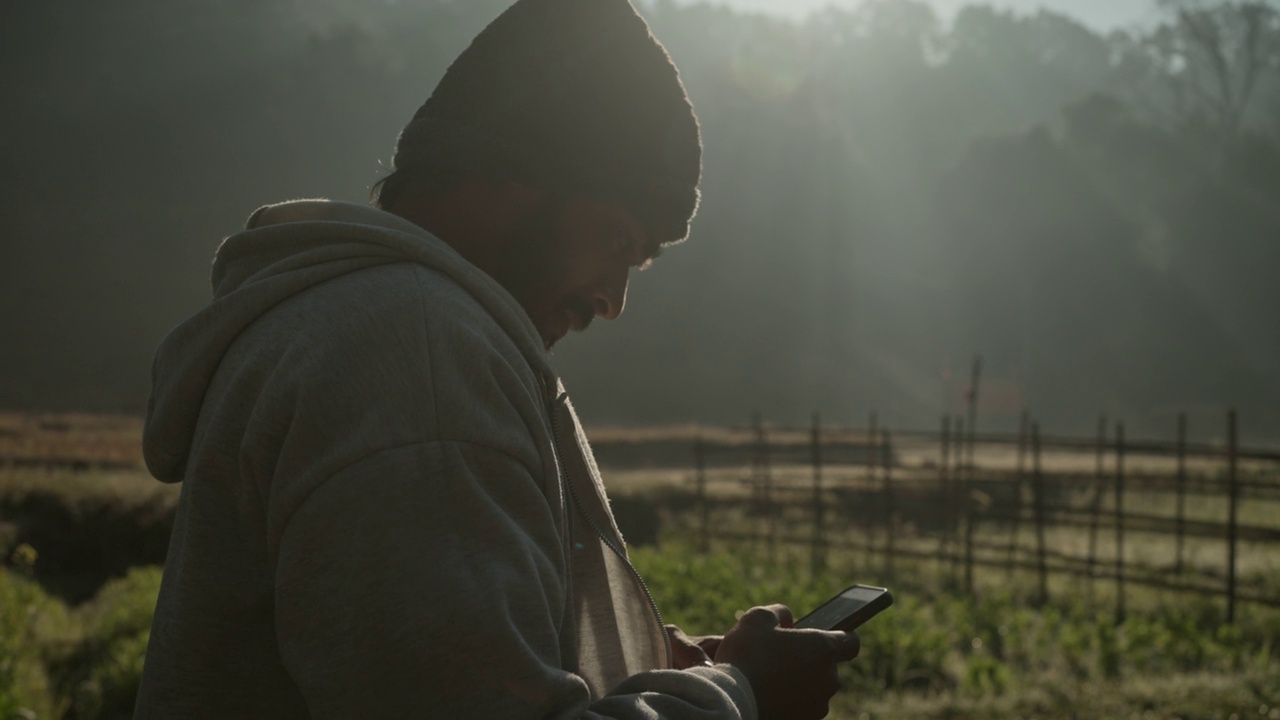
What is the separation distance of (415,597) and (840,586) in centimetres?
1076

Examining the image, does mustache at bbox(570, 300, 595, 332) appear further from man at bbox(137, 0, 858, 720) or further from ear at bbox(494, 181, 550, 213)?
ear at bbox(494, 181, 550, 213)

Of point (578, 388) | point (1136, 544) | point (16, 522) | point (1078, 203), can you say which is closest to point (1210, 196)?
point (1078, 203)

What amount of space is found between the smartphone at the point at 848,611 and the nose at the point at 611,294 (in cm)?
58

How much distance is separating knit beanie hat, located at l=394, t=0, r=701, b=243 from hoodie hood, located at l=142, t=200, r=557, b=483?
6.5 inches

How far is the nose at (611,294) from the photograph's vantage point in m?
1.55

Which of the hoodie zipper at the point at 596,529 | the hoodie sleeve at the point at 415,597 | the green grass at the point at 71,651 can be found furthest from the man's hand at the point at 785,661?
the green grass at the point at 71,651

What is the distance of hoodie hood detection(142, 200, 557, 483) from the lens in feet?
4.16

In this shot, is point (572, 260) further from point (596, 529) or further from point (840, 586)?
point (840, 586)

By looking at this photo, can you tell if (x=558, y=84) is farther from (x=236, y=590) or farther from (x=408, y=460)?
(x=236, y=590)

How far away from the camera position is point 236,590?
4.10 feet

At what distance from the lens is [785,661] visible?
4.74ft

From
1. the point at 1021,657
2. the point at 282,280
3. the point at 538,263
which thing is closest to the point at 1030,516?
the point at 1021,657

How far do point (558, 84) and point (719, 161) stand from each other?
5139cm

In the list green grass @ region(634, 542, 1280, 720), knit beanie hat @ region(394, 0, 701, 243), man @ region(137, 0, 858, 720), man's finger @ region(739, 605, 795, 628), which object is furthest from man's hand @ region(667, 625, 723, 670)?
green grass @ region(634, 542, 1280, 720)
